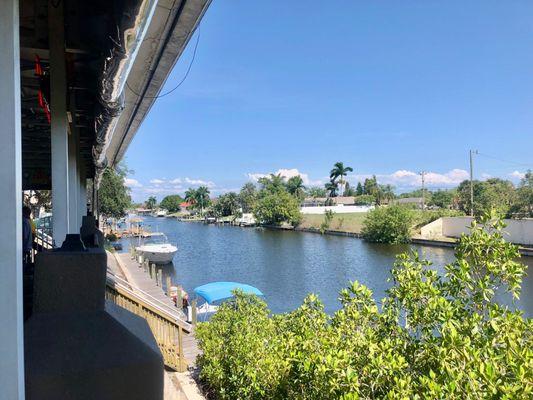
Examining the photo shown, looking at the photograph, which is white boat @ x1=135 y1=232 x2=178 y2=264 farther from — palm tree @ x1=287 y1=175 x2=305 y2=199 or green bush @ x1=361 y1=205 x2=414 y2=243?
palm tree @ x1=287 y1=175 x2=305 y2=199

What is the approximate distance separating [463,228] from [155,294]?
2964 centimetres

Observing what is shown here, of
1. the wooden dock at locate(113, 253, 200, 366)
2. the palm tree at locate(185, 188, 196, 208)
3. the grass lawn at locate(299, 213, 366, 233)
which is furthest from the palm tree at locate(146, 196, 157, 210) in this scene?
the wooden dock at locate(113, 253, 200, 366)

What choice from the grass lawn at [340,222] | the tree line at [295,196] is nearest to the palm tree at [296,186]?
the tree line at [295,196]

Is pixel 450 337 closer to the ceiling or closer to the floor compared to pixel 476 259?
closer to the floor

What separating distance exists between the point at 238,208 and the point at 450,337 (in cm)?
8620

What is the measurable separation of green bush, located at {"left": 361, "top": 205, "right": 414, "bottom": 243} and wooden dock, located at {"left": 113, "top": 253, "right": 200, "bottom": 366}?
26.9 meters

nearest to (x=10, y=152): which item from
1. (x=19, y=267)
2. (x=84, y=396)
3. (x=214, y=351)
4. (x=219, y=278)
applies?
(x=19, y=267)

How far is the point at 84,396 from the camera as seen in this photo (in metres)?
1.09

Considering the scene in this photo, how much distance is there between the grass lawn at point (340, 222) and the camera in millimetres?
50394

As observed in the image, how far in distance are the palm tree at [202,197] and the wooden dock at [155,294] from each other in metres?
89.8

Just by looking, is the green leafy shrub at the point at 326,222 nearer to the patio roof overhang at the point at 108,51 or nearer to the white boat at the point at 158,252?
the white boat at the point at 158,252

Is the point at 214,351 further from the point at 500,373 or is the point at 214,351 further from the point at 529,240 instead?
the point at 529,240

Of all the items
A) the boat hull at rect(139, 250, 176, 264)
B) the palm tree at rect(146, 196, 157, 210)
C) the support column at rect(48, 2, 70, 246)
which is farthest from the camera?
the palm tree at rect(146, 196, 157, 210)

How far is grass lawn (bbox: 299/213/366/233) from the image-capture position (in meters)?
50.4
